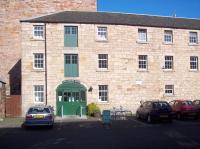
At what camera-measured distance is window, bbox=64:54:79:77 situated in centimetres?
3419

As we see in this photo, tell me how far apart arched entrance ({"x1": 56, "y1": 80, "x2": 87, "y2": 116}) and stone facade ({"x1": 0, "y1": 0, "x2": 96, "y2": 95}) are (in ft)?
31.6

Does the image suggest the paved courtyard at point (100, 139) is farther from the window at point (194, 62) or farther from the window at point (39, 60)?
the window at point (194, 62)

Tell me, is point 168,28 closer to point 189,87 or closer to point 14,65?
point 189,87

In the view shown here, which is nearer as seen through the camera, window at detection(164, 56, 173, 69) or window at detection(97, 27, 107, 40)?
window at detection(97, 27, 107, 40)

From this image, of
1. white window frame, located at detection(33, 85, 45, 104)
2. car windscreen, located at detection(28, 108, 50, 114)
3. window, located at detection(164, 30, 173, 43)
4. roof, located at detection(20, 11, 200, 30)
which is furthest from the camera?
window, located at detection(164, 30, 173, 43)

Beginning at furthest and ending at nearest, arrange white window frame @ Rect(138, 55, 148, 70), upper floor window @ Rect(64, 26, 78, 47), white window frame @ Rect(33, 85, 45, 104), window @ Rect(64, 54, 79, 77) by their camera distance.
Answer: white window frame @ Rect(138, 55, 148, 70)
upper floor window @ Rect(64, 26, 78, 47)
window @ Rect(64, 54, 79, 77)
white window frame @ Rect(33, 85, 45, 104)

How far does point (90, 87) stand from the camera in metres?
34.4

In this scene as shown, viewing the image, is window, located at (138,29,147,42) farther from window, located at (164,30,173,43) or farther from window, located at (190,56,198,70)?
window, located at (190,56,198,70)

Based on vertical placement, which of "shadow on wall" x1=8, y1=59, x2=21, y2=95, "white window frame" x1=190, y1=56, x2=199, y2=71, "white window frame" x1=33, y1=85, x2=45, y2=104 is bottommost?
"white window frame" x1=33, y1=85, x2=45, y2=104

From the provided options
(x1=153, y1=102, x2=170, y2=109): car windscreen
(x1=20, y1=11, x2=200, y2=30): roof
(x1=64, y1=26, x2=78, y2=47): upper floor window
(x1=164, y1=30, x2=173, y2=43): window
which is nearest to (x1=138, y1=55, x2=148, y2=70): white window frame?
(x1=164, y1=30, x2=173, y2=43): window

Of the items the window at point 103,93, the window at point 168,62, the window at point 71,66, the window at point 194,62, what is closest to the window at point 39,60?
the window at point 71,66

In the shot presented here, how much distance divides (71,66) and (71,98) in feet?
10.2

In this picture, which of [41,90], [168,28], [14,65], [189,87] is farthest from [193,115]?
[14,65]

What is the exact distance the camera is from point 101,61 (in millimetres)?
35125
